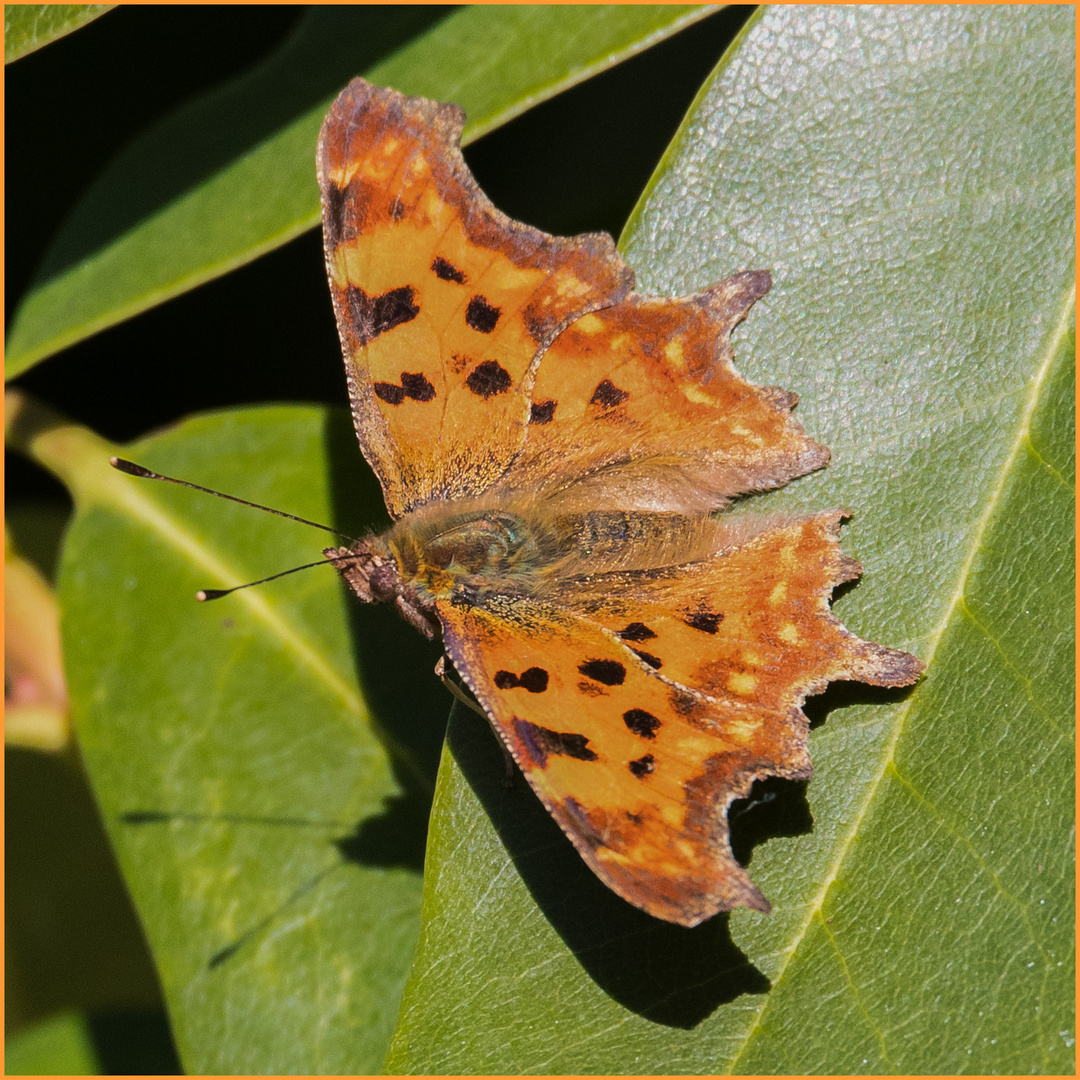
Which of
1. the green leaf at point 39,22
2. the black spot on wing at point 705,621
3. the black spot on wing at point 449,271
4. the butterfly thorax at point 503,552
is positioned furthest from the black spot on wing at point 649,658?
the green leaf at point 39,22

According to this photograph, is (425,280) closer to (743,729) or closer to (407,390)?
(407,390)

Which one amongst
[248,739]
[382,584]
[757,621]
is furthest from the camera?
[248,739]

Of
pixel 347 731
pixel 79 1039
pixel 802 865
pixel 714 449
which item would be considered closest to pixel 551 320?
pixel 714 449

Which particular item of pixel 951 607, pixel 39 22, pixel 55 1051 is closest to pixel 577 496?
pixel 951 607

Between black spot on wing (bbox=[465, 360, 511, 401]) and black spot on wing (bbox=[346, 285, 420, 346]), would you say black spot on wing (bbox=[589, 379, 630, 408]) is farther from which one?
black spot on wing (bbox=[346, 285, 420, 346])

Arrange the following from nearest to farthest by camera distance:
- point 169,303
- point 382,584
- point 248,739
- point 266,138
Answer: point 382,584 < point 248,739 < point 266,138 < point 169,303

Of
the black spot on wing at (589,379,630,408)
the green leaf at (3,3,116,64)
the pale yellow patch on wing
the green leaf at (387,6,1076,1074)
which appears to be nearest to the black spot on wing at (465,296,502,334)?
the black spot on wing at (589,379,630,408)

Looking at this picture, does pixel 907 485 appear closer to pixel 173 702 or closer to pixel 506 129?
pixel 173 702
